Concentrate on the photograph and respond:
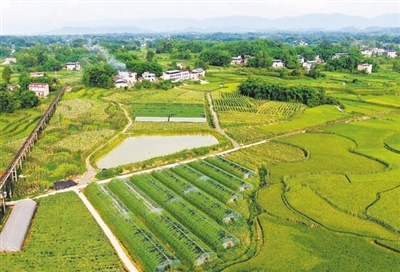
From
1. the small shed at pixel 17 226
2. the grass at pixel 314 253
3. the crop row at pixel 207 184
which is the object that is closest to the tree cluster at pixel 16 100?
the small shed at pixel 17 226

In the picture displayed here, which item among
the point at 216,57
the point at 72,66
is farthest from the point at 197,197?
the point at 216,57

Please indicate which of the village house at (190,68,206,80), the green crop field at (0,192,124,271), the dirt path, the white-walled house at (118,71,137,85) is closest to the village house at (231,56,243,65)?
the village house at (190,68,206,80)

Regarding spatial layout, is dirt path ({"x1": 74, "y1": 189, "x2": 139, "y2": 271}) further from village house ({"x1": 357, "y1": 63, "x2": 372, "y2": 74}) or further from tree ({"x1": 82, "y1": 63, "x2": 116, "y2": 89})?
village house ({"x1": 357, "y1": 63, "x2": 372, "y2": 74})

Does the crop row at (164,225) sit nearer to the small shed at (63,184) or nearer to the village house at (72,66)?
the small shed at (63,184)

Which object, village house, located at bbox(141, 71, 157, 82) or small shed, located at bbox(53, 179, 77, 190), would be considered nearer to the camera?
small shed, located at bbox(53, 179, 77, 190)

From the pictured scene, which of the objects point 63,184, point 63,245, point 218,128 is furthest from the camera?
point 218,128

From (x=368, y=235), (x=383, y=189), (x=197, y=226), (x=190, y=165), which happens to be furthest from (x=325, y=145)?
(x=197, y=226)

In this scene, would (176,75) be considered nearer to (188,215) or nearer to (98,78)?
(98,78)
